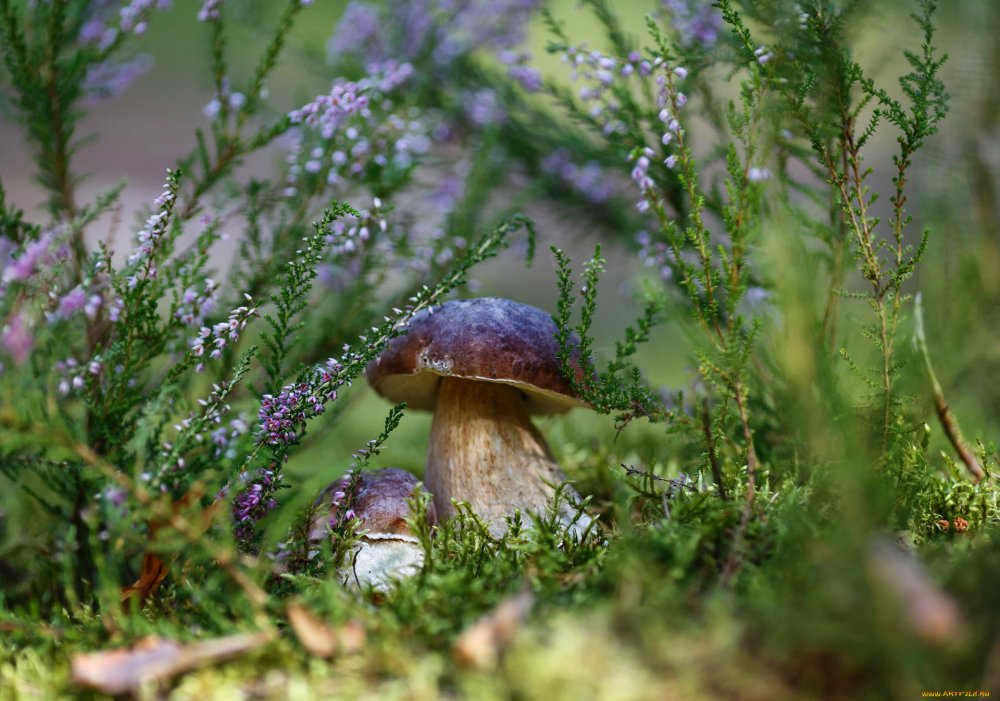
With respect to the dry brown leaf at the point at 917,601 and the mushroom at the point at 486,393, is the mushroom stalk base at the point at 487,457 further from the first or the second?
the dry brown leaf at the point at 917,601

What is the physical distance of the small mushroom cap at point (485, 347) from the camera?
1031mm

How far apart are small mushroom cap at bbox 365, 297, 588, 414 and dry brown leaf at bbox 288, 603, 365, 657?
46cm

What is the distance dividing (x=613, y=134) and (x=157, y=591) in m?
1.03

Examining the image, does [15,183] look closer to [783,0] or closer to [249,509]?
[249,509]

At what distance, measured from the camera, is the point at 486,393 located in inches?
48.6

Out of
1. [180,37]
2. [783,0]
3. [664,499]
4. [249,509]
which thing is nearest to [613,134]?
→ [783,0]

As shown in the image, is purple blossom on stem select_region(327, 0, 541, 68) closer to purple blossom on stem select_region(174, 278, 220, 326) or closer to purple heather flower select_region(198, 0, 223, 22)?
purple heather flower select_region(198, 0, 223, 22)

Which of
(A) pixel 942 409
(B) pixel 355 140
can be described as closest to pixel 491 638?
(A) pixel 942 409

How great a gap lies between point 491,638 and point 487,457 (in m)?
0.65

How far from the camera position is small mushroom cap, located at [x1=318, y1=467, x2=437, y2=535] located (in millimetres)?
981

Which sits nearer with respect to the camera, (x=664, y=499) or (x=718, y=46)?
(x=664, y=499)

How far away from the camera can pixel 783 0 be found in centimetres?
84

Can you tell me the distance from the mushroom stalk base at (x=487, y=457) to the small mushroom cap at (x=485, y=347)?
16 centimetres

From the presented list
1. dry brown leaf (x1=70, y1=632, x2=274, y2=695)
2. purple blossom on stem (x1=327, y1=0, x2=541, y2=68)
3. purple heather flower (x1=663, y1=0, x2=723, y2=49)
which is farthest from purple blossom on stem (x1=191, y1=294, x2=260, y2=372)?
purple blossom on stem (x1=327, y1=0, x2=541, y2=68)
